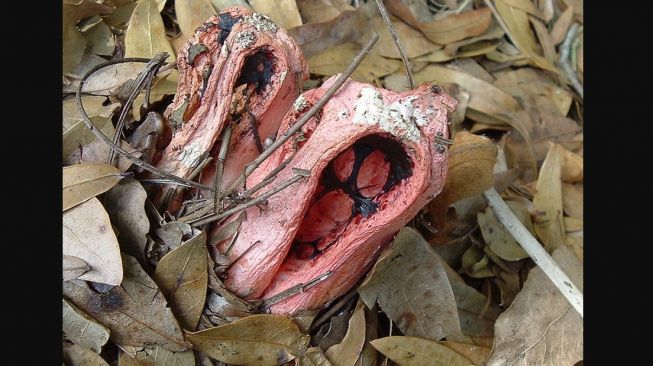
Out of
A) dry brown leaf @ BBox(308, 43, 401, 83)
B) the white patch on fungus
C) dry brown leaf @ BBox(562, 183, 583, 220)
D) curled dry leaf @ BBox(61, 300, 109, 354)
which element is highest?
the white patch on fungus

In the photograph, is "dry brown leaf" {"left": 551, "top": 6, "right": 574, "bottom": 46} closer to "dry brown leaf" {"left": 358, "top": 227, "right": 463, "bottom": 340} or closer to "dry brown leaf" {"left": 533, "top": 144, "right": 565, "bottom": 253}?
"dry brown leaf" {"left": 533, "top": 144, "right": 565, "bottom": 253}

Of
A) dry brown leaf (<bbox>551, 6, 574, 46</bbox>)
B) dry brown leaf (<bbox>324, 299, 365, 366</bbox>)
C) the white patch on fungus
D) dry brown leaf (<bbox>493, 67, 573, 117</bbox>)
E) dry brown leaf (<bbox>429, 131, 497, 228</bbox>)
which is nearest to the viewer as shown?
the white patch on fungus

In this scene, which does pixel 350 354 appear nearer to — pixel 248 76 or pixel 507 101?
pixel 248 76

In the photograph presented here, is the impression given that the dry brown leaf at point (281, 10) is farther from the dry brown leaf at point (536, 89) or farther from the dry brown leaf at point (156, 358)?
the dry brown leaf at point (156, 358)

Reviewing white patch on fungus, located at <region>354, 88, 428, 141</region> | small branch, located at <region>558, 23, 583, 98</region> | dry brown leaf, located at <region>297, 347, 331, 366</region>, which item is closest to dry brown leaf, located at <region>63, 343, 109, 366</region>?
dry brown leaf, located at <region>297, 347, 331, 366</region>

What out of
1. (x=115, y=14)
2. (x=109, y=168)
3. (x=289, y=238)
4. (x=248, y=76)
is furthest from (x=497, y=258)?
(x=115, y=14)

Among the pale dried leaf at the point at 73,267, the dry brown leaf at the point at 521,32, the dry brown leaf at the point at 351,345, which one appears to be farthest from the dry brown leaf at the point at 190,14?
the dry brown leaf at the point at 521,32

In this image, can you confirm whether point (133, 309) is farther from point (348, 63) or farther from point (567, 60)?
point (567, 60)
